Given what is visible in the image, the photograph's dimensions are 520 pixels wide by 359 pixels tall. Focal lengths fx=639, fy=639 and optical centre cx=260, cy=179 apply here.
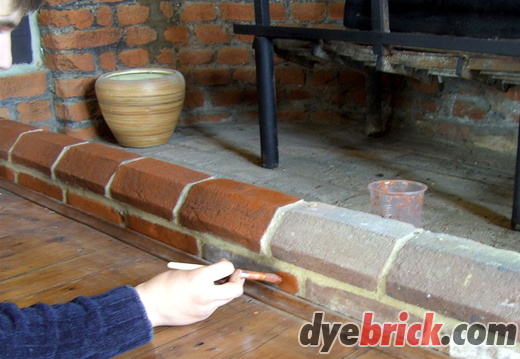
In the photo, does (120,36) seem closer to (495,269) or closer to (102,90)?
(102,90)

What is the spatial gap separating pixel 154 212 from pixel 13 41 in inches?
53.2

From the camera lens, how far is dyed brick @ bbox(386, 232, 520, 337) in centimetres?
94

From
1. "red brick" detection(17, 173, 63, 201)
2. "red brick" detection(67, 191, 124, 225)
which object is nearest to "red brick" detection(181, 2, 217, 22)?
"red brick" detection(17, 173, 63, 201)

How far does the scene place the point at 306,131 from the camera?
2.64 meters

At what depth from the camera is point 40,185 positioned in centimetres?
186

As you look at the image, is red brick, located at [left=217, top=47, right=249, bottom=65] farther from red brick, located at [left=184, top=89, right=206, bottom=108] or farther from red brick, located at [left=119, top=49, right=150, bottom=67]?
red brick, located at [left=119, top=49, right=150, bottom=67]

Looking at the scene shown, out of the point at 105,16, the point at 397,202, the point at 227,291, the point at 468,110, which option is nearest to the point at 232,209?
the point at 227,291

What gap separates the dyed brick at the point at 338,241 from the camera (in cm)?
108

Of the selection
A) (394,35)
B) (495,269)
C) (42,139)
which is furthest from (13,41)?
(495,269)

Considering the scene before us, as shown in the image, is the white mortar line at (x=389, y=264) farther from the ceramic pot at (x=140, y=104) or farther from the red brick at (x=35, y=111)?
the red brick at (x=35, y=111)

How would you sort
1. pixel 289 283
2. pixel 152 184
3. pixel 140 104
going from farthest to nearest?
pixel 140 104
pixel 152 184
pixel 289 283

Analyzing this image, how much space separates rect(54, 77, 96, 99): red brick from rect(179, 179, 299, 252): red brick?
1331 mm

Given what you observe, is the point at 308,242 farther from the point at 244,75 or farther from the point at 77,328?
the point at 244,75

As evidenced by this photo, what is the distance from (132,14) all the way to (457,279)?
6.49 ft
